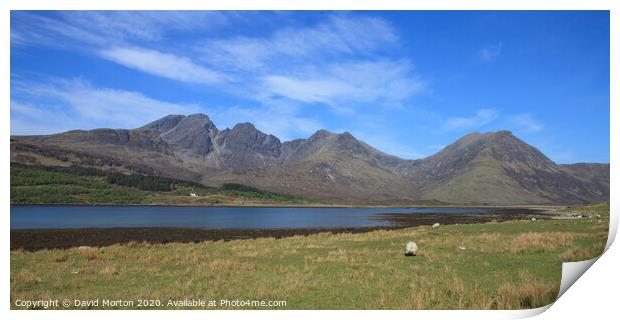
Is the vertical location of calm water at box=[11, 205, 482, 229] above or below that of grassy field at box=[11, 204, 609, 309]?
below

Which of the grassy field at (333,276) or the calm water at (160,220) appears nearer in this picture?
the grassy field at (333,276)

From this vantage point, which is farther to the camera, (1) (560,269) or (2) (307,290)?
(1) (560,269)

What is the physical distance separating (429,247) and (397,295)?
13361 mm

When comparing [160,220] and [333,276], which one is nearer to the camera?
[333,276]

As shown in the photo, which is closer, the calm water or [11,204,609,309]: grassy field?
[11,204,609,309]: grassy field

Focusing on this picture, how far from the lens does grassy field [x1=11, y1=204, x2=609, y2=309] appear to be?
13.2 m

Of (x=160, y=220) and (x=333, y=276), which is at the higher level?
(x=333, y=276)

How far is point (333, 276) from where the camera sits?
17266 mm

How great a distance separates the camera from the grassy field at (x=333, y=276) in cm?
1324

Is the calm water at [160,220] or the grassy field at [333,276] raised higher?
the grassy field at [333,276]

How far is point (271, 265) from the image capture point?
20812mm
